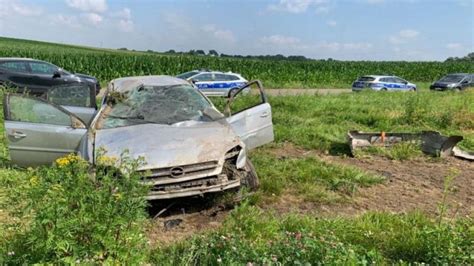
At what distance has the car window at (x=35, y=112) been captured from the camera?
6.10 m

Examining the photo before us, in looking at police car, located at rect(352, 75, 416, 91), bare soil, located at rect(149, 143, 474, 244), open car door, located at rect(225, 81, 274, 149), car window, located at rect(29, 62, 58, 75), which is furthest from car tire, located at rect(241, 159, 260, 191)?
police car, located at rect(352, 75, 416, 91)

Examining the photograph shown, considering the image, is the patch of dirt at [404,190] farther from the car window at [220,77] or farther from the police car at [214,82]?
the car window at [220,77]

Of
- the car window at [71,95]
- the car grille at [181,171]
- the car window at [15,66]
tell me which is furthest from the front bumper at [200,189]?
the car window at [15,66]

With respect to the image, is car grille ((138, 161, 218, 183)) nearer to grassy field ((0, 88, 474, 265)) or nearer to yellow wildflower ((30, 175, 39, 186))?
grassy field ((0, 88, 474, 265))

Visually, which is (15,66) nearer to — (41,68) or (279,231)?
(41,68)

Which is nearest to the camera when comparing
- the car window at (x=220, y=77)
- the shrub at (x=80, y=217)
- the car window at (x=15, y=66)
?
the shrub at (x=80, y=217)

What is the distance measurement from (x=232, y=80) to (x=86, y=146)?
1711 cm

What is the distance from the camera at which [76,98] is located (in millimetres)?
7152

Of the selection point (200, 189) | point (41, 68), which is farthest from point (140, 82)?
point (41, 68)

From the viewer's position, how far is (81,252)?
2.69m

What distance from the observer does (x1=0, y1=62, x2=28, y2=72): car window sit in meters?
15.6

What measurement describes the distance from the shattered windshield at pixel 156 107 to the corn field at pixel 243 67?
2398cm

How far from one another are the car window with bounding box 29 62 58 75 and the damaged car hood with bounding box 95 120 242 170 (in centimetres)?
1219

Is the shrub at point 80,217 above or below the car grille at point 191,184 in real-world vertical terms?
above
